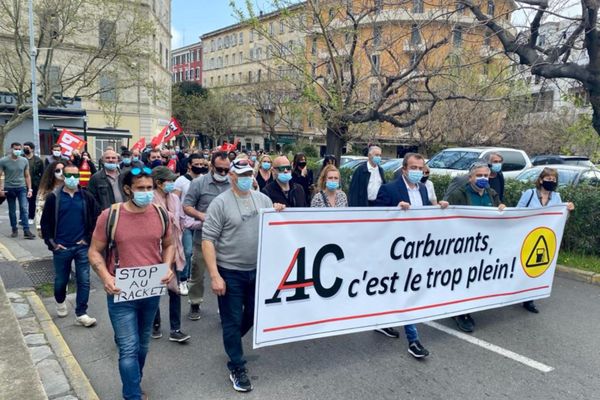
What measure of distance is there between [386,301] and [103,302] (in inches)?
143

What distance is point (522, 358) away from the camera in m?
4.34

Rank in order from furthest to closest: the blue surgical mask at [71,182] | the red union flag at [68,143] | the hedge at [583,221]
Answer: the red union flag at [68,143], the hedge at [583,221], the blue surgical mask at [71,182]

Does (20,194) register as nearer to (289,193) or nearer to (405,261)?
(289,193)

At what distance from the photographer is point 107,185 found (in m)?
6.01

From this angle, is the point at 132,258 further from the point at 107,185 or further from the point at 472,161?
the point at 472,161

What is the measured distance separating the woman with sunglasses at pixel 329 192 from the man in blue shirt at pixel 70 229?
2.54 meters

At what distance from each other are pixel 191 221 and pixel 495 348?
11.7ft

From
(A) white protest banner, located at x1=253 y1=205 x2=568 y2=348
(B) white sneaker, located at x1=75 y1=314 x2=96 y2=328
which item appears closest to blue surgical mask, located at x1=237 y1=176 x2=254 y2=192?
(A) white protest banner, located at x1=253 y1=205 x2=568 y2=348

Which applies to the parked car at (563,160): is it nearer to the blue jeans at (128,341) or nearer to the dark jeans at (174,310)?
the dark jeans at (174,310)

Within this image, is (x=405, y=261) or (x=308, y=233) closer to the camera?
(x=308, y=233)

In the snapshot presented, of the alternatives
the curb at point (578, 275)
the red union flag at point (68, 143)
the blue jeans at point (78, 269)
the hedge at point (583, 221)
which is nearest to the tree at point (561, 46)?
the hedge at point (583, 221)

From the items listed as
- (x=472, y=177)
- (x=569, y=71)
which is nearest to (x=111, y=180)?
(x=472, y=177)

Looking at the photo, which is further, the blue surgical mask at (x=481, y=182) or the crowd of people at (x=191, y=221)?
the blue surgical mask at (x=481, y=182)

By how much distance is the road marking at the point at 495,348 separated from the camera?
13.8ft
